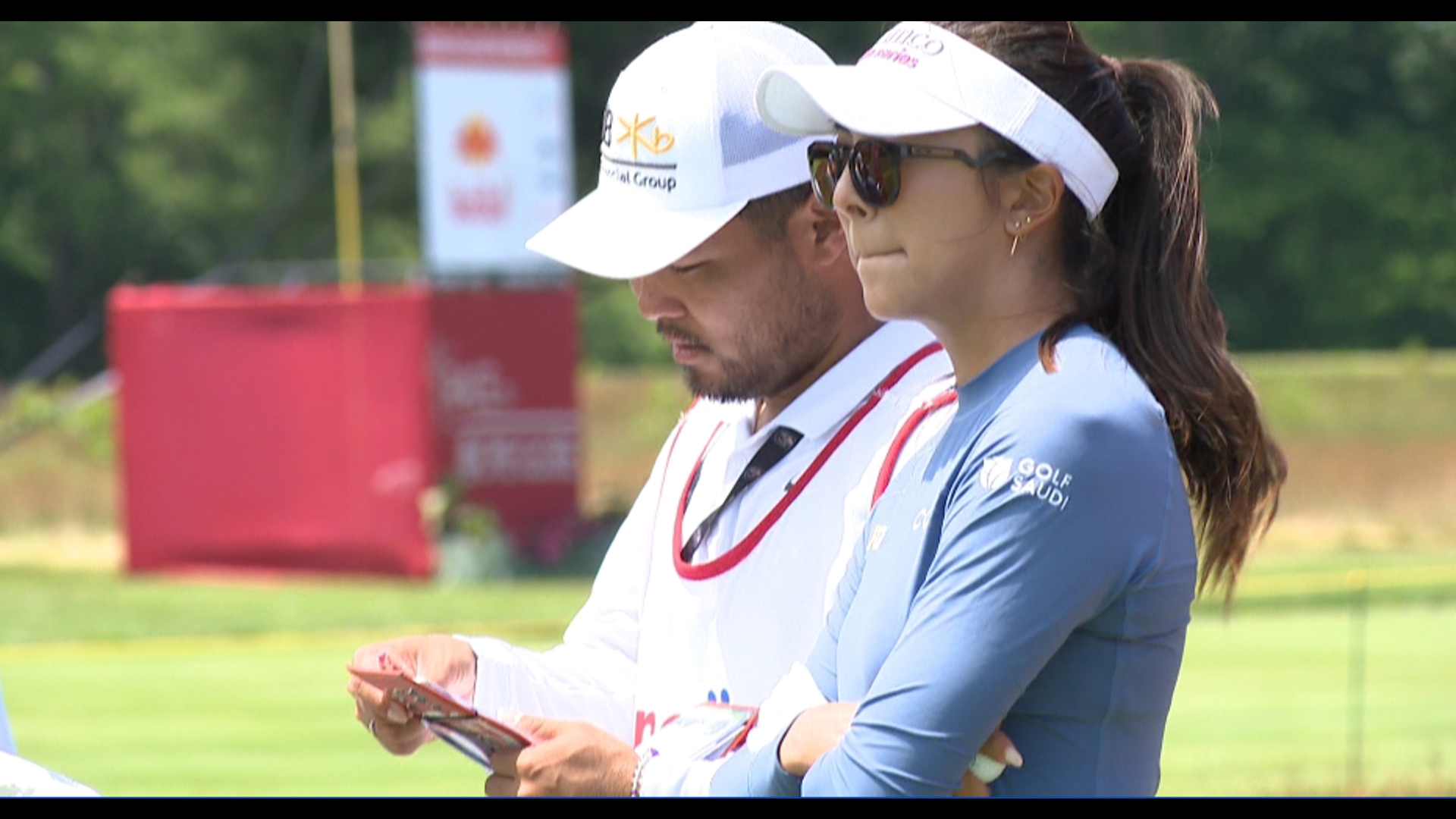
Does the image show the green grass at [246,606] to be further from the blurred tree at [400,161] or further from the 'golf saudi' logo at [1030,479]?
the blurred tree at [400,161]

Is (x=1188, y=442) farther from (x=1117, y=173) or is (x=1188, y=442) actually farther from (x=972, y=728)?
(x=972, y=728)

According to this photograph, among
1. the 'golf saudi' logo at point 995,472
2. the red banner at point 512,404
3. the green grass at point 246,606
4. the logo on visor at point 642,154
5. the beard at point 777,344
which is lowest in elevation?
the green grass at point 246,606

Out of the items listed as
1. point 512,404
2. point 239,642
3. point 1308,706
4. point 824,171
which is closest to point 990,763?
point 824,171

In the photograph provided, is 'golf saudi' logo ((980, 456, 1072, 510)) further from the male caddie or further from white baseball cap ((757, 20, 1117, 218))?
the male caddie

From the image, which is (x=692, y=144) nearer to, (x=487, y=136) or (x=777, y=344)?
(x=777, y=344)

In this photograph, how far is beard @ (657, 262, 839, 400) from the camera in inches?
122

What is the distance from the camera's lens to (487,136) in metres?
20.8

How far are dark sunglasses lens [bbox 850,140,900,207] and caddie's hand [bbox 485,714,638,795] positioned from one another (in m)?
0.82

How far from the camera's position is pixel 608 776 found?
282cm

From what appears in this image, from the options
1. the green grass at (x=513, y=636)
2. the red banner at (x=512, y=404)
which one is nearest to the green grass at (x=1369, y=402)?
the green grass at (x=513, y=636)

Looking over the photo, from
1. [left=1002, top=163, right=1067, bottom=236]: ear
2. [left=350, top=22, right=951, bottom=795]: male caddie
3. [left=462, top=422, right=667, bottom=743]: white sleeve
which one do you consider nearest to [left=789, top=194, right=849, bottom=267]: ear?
[left=350, top=22, right=951, bottom=795]: male caddie

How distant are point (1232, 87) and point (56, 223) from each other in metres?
20.0

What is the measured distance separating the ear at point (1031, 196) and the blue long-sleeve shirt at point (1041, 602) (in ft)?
0.55

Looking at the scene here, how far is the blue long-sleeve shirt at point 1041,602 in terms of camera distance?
2266mm
